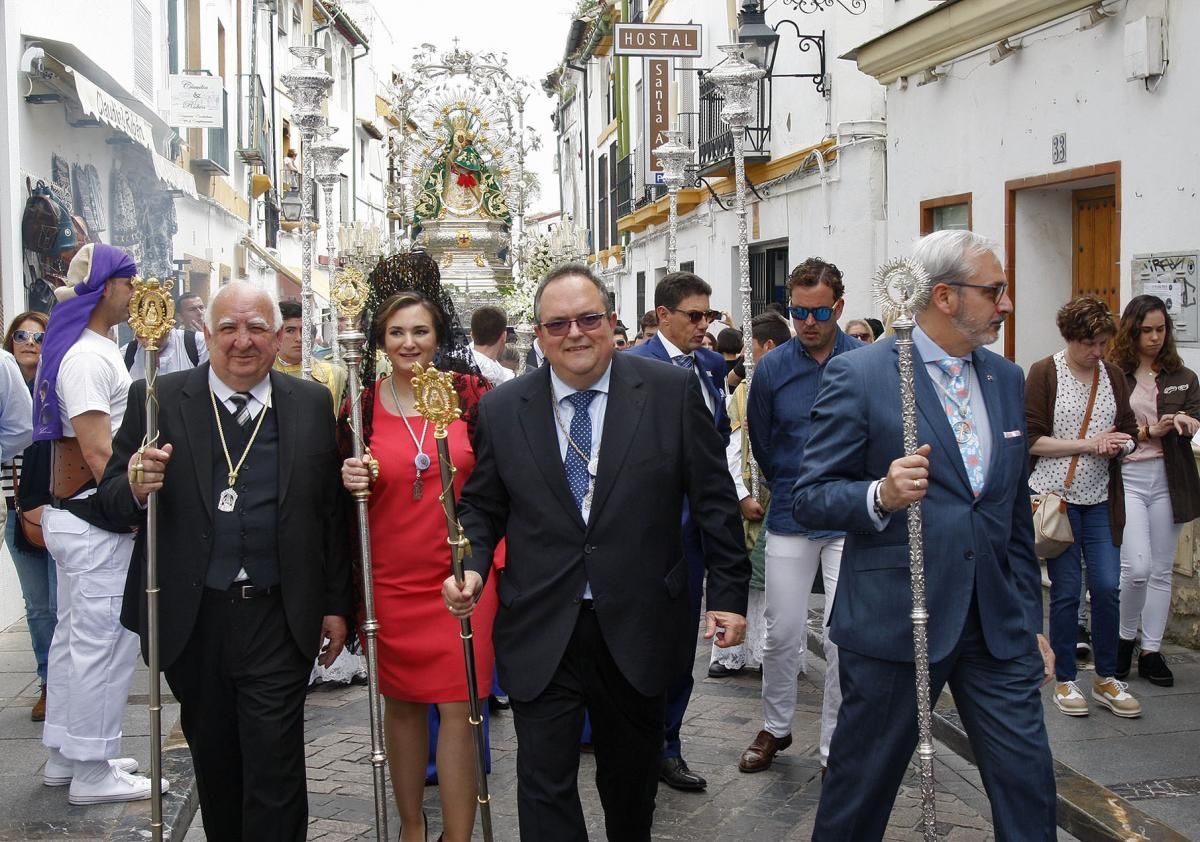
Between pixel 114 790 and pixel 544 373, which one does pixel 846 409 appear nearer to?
pixel 544 373

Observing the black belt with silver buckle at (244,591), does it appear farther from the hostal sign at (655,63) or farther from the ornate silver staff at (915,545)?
the hostal sign at (655,63)

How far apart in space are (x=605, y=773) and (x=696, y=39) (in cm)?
1087

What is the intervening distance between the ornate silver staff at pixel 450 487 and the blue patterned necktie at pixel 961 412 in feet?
4.78

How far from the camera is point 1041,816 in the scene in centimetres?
376

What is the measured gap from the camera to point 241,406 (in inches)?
172

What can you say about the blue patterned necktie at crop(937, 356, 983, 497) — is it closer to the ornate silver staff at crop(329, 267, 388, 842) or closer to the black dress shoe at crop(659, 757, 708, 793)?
the ornate silver staff at crop(329, 267, 388, 842)

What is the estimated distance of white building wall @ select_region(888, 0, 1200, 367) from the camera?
8.55m

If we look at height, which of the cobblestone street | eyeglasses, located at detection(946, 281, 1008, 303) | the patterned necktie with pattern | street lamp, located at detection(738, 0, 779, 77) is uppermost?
street lamp, located at detection(738, 0, 779, 77)

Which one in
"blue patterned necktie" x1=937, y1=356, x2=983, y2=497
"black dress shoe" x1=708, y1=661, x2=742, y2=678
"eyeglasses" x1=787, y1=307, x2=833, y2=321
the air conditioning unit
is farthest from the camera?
the air conditioning unit

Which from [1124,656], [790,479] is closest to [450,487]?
[790,479]

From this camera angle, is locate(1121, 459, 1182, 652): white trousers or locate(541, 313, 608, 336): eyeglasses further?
locate(1121, 459, 1182, 652): white trousers

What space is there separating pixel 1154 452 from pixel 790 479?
96.7 inches

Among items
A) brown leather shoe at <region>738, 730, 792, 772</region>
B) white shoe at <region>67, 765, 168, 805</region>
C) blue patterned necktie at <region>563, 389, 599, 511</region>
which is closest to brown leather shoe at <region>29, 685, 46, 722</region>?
white shoe at <region>67, 765, 168, 805</region>

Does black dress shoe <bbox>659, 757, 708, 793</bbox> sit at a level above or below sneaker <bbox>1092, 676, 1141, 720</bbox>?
below
